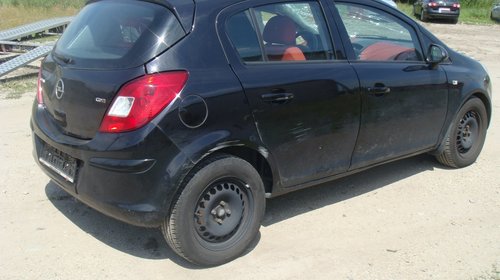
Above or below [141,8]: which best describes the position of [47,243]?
below

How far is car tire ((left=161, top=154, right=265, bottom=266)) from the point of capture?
10.9 ft

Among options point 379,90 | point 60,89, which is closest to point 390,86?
point 379,90

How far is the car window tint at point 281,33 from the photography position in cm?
359

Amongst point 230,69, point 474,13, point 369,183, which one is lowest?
point 474,13

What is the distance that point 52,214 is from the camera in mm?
4215

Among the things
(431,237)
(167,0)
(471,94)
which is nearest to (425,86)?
(471,94)

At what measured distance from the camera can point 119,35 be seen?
3477mm

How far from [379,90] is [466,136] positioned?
5.35 ft

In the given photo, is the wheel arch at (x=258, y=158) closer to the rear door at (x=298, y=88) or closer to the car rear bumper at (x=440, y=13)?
the rear door at (x=298, y=88)

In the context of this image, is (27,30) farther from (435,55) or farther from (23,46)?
(435,55)

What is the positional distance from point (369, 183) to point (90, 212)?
249 cm

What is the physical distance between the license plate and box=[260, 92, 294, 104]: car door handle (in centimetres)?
129

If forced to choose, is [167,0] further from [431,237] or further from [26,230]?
[431,237]

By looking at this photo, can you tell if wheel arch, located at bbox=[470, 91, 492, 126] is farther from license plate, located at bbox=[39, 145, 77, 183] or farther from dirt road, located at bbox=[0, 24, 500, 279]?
license plate, located at bbox=[39, 145, 77, 183]
